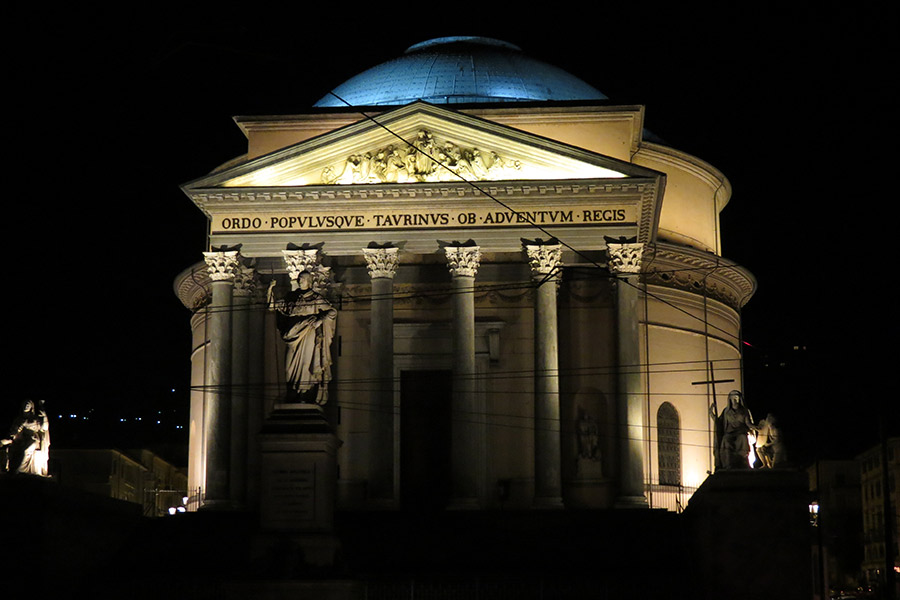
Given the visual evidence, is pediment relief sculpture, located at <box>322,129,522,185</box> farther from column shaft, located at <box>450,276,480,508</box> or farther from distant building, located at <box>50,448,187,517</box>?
distant building, located at <box>50,448,187,517</box>

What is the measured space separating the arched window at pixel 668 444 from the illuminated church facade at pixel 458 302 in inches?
2.6

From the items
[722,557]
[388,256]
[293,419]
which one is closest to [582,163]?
[388,256]

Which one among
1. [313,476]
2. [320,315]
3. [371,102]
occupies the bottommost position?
[313,476]

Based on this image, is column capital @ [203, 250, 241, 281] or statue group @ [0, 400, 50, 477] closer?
statue group @ [0, 400, 50, 477]

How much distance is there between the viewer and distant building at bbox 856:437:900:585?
8288 centimetres

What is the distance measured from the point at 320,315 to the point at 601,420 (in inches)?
656

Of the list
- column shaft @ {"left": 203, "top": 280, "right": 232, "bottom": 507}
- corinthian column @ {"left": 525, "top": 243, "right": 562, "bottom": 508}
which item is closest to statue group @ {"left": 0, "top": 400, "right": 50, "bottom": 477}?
column shaft @ {"left": 203, "top": 280, "right": 232, "bottom": 507}

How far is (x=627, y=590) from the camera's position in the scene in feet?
89.9

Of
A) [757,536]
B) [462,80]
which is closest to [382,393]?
[757,536]

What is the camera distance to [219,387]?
127ft

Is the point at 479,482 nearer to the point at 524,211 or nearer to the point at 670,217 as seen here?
the point at 524,211

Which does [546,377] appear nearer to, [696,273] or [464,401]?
[464,401]

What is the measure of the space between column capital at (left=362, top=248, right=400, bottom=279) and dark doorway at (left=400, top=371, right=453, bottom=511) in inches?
195

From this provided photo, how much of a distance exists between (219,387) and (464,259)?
726cm
